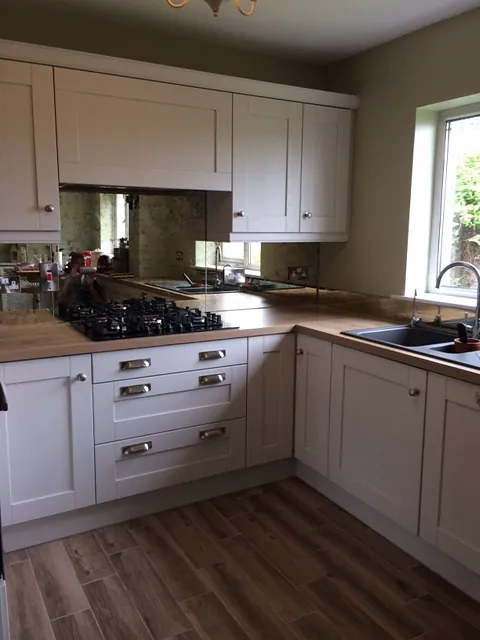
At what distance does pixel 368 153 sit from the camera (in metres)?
3.18

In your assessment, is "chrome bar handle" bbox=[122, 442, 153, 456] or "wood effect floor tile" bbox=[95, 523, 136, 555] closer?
"wood effect floor tile" bbox=[95, 523, 136, 555]

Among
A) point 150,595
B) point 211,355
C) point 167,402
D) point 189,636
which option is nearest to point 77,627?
point 150,595

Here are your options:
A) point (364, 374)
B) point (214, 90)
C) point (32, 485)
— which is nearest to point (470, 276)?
point (364, 374)

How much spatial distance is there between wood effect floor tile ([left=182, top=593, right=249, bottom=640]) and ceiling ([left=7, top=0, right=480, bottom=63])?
2.38m

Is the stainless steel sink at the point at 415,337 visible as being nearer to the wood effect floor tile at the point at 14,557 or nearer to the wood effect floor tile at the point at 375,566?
the wood effect floor tile at the point at 375,566

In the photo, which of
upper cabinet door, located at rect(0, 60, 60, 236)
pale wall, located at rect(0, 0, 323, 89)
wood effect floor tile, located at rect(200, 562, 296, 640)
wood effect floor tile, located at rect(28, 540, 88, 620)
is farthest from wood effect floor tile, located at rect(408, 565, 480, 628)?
pale wall, located at rect(0, 0, 323, 89)

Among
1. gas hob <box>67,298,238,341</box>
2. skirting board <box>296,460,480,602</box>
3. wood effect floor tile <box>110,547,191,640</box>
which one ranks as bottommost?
wood effect floor tile <box>110,547,191,640</box>

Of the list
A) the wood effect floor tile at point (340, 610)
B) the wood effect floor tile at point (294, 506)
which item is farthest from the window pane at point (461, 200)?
the wood effect floor tile at point (340, 610)

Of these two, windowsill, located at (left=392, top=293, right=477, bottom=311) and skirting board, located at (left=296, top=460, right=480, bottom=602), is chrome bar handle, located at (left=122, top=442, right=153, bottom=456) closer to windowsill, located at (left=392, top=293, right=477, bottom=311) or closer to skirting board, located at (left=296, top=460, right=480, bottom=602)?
skirting board, located at (left=296, top=460, right=480, bottom=602)

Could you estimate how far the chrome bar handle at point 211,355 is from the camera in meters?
2.58

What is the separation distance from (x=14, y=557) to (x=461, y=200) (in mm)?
2614

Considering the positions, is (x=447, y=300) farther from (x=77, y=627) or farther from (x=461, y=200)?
(x=77, y=627)

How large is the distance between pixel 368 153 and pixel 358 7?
2.72ft

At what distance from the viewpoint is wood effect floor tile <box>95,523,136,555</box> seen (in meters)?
2.36
